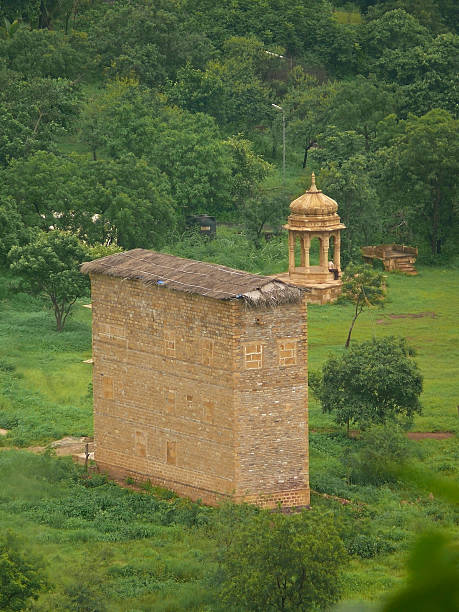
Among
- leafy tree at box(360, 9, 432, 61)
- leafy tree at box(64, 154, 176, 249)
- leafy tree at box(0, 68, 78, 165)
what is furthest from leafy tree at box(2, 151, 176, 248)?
leafy tree at box(360, 9, 432, 61)

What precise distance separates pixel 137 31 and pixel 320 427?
31.4 metres

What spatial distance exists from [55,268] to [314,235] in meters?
8.18

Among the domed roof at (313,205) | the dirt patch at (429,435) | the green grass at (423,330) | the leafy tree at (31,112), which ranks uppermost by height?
the leafy tree at (31,112)

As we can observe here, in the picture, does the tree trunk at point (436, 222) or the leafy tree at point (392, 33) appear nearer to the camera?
the tree trunk at point (436, 222)

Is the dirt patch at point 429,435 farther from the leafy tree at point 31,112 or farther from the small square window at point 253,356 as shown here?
the leafy tree at point 31,112

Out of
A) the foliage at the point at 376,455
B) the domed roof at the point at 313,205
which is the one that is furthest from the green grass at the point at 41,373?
the domed roof at the point at 313,205

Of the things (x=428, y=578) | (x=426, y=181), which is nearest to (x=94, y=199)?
(x=426, y=181)

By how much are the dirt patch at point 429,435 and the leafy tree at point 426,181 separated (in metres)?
17.6

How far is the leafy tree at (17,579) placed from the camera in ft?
44.2

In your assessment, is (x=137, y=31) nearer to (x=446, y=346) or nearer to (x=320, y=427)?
(x=446, y=346)

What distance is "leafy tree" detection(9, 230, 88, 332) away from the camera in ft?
94.4

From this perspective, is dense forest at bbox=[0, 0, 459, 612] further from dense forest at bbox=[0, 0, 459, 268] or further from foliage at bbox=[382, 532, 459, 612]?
dense forest at bbox=[0, 0, 459, 268]

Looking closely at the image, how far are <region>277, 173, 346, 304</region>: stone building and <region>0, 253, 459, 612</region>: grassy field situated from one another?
227 inches

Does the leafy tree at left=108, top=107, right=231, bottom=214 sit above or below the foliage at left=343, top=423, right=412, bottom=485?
above
